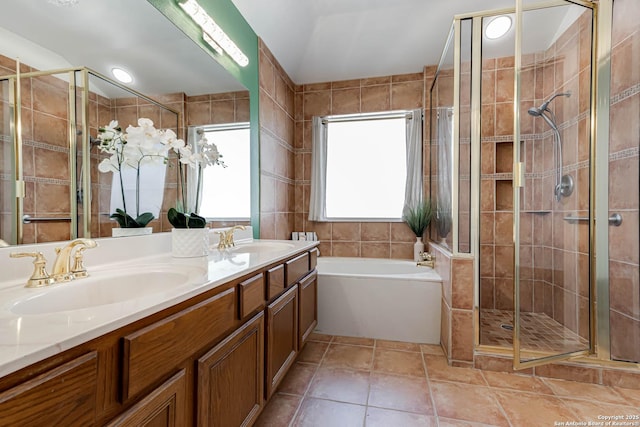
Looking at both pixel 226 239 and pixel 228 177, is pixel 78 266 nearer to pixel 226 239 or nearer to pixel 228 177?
pixel 226 239

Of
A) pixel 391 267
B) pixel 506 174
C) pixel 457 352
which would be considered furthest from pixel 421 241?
pixel 457 352

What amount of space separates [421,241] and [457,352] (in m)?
1.24

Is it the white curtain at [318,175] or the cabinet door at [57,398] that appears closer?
the cabinet door at [57,398]

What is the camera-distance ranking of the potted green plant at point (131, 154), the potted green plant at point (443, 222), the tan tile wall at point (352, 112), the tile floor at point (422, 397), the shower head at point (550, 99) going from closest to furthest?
the potted green plant at point (131, 154)
the tile floor at point (422, 397)
the shower head at point (550, 99)
the potted green plant at point (443, 222)
the tan tile wall at point (352, 112)

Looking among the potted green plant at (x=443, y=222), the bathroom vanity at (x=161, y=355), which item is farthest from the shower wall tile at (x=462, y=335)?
the bathroom vanity at (x=161, y=355)

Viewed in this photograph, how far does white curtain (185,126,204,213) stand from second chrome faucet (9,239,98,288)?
2.39 ft

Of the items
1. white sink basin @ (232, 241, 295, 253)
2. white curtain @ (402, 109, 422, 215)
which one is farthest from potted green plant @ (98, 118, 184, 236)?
white curtain @ (402, 109, 422, 215)

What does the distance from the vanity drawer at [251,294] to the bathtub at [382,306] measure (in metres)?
1.20

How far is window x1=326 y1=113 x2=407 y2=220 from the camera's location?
10.1 feet

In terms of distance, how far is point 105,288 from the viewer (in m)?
0.93

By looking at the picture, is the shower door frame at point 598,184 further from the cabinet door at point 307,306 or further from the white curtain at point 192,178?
the white curtain at point 192,178

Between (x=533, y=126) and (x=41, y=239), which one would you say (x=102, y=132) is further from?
(x=533, y=126)

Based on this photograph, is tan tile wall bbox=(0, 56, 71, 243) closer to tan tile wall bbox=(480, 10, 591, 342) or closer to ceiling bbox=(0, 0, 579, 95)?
ceiling bbox=(0, 0, 579, 95)

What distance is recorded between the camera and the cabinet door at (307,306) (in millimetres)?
1750
